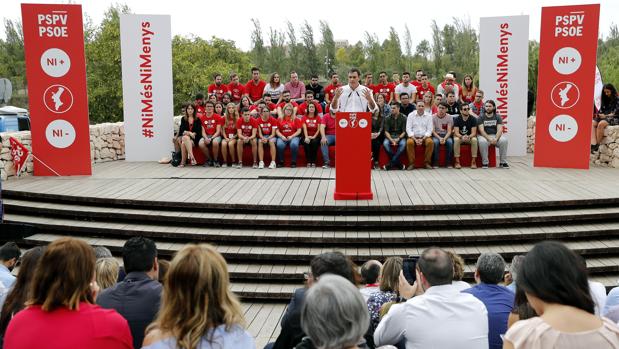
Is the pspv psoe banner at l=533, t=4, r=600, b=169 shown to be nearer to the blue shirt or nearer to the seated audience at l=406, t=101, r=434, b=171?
the seated audience at l=406, t=101, r=434, b=171

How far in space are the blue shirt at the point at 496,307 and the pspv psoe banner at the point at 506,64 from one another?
29.8 ft

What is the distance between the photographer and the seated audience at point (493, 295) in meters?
3.69

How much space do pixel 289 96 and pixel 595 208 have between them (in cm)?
623

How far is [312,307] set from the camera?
2297mm

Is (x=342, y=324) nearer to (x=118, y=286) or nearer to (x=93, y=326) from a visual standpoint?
(x=93, y=326)

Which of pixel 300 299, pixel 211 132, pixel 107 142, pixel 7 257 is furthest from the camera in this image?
pixel 107 142

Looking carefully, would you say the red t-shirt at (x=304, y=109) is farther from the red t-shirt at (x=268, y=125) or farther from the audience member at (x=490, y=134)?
the audience member at (x=490, y=134)

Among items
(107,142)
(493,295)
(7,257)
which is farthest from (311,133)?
(493,295)

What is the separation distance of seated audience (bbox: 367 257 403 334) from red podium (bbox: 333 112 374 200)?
4.26m

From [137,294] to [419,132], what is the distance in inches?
330

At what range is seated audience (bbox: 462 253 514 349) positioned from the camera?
3686mm

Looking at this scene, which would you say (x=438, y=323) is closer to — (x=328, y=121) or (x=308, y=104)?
(x=328, y=121)

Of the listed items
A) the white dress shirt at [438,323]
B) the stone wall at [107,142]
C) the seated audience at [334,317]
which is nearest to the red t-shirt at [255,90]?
the stone wall at [107,142]

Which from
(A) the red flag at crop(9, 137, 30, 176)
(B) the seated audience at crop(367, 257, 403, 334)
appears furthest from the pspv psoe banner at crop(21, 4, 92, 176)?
(B) the seated audience at crop(367, 257, 403, 334)
